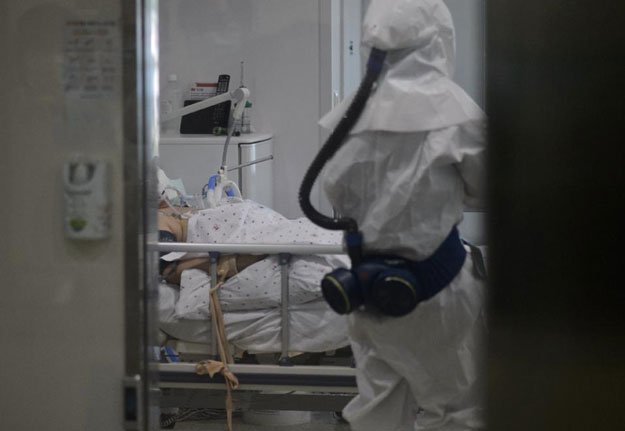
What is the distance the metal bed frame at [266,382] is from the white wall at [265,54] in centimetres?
29

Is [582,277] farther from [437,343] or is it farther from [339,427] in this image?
[339,427]

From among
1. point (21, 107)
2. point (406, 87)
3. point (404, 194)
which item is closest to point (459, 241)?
point (404, 194)

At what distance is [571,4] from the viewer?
4.39 feet

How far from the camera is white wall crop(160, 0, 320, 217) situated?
210 cm

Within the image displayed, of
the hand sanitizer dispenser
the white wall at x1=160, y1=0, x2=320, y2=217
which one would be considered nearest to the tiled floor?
the white wall at x1=160, y1=0, x2=320, y2=217

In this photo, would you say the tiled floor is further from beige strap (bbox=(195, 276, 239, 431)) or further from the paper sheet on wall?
the paper sheet on wall

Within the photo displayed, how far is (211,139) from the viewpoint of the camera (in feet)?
7.15

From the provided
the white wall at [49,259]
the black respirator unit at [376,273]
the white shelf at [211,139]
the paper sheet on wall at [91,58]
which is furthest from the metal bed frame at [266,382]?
the paper sheet on wall at [91,58]

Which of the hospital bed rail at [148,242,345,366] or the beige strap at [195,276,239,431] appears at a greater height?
the hospital bed rail at [148,242,345,366]

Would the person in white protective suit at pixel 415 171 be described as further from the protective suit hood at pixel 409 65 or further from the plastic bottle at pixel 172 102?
the plastic bottle at pixel 172 102

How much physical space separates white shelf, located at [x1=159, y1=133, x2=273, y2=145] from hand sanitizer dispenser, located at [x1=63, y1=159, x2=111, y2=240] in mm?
387

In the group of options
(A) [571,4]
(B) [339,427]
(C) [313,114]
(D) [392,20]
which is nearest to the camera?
(A) [571,4]

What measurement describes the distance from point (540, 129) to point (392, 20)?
1.94 feet

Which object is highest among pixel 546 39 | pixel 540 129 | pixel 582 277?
pixel 546 39
